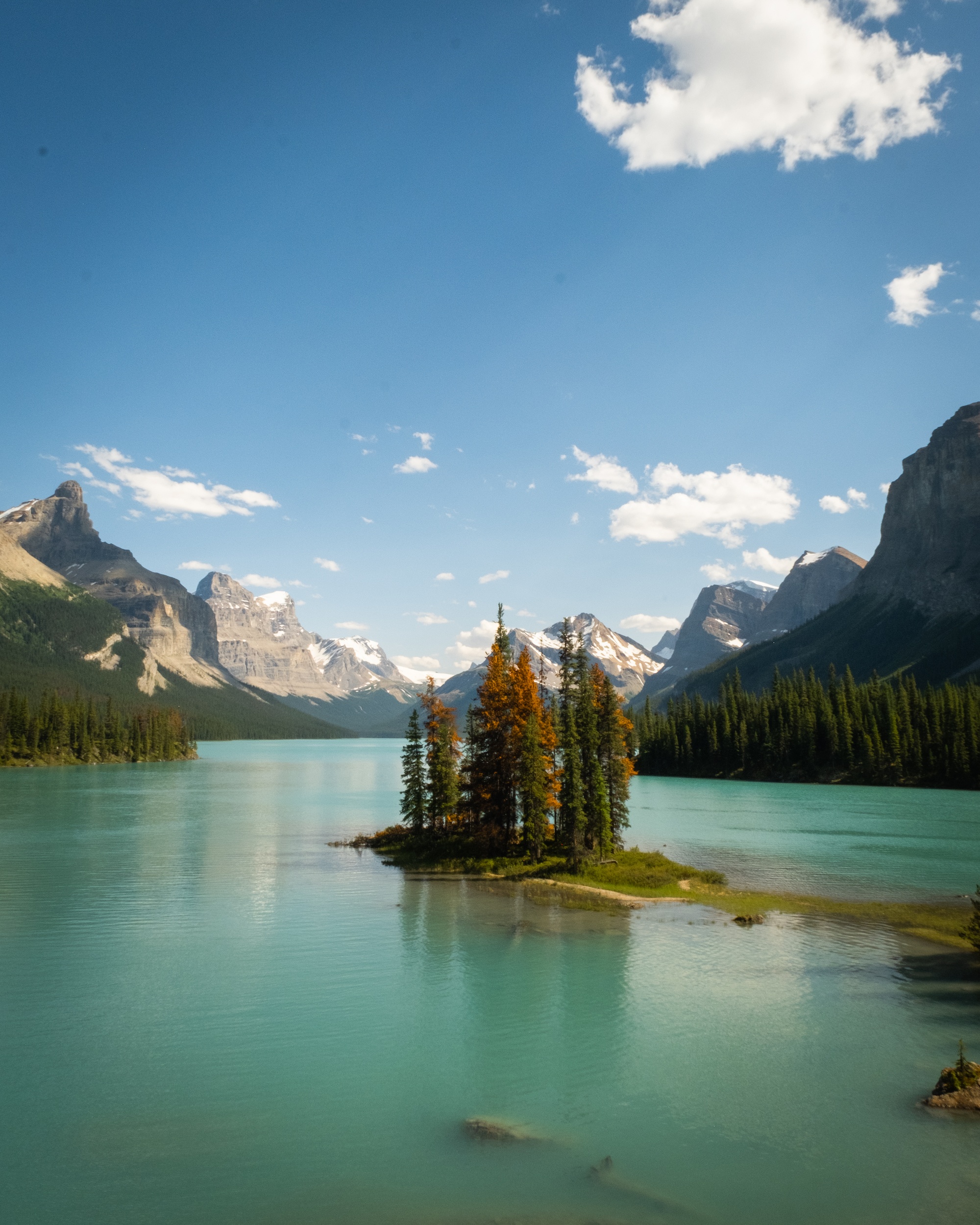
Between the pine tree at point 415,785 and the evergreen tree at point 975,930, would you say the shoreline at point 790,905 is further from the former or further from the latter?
the pine tree at point 415,785

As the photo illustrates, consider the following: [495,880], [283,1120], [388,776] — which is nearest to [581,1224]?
[283,1120]

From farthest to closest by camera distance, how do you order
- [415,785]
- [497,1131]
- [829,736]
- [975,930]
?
[829,736], [415,785], [975,930], [497,1131]

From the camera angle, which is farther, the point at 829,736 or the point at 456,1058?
the point at 829,736

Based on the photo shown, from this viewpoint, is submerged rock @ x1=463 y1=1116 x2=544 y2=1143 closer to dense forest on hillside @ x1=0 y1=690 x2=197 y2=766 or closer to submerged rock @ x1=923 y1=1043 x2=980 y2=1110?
submerged rock @ x1=923 y1=1043 x2=980 y2=1110

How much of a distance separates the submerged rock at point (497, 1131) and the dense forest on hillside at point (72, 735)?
16462cm

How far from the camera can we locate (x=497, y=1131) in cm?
1817

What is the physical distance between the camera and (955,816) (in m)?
88.1

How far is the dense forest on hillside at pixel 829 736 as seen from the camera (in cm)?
12825

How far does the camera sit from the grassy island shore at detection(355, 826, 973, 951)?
130 feet

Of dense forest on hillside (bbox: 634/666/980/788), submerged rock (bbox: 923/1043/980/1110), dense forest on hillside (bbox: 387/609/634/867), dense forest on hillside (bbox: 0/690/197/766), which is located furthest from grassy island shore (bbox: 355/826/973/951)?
dense forest on hillside (bbox: 0/690/197/766)

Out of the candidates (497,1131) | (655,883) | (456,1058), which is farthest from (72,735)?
(497,1131)

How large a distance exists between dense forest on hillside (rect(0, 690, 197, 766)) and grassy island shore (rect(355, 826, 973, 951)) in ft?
415

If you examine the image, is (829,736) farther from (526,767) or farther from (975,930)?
(975,930)

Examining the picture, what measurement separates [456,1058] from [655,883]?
27502mm
